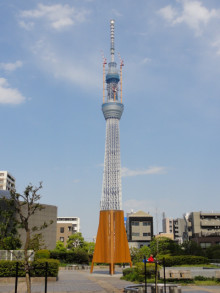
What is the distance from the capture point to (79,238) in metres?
80.9

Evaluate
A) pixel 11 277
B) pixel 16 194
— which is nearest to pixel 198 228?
pixel 11 277

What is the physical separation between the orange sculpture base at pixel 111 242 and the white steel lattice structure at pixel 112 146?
86755mm

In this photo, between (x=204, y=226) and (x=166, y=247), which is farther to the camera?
(x=204, y=226)

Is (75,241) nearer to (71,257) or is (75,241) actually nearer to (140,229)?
(71,257)

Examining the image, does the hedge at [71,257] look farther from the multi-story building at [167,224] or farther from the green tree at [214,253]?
the multi-story building at [167,224]

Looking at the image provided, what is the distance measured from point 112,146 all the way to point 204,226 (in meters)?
51.9

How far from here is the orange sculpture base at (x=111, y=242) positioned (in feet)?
115

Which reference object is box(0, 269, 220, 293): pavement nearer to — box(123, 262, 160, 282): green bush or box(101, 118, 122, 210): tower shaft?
box(123, 262, 160, 282): green bush

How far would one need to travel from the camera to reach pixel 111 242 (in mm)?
35344

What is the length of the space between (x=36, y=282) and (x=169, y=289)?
13.0 metres

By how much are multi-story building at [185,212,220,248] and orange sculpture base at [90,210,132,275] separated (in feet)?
167

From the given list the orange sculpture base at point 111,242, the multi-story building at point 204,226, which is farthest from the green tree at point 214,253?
the orange sculpture base at point 111,242

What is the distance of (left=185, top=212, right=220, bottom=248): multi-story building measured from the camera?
81438 millimetres

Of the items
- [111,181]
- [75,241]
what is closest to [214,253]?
[75,241]
